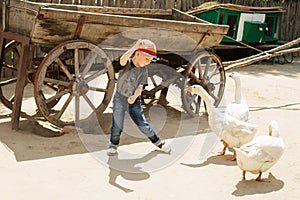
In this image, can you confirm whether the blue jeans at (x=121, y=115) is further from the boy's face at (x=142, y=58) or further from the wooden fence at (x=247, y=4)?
the wooden fence at (x=247, y=4)

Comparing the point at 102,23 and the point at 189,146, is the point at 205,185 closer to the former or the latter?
the point at 189,146

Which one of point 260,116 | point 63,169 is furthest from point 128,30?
point 260,116

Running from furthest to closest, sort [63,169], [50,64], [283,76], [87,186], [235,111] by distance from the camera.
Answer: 1. [283,76]
2. [50,64]
3. [235,111]
4. [63,169]
5. [87,186]

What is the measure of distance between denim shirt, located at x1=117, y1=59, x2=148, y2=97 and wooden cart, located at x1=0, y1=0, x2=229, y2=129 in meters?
0.76

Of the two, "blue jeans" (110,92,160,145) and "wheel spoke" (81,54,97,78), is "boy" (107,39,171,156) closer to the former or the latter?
"blue jeans" (110,92,160,145)

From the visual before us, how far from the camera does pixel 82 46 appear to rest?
5660 millimetres

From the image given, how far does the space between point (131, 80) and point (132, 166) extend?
3.03ft

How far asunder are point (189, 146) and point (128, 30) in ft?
5.30

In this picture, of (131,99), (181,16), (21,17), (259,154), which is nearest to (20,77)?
(21,17)

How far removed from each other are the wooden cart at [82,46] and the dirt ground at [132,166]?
32cm

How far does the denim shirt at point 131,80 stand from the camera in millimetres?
5133

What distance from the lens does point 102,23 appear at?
564 cm

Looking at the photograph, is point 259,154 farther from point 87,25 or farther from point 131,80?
point 87,25

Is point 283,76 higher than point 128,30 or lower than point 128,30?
lower
